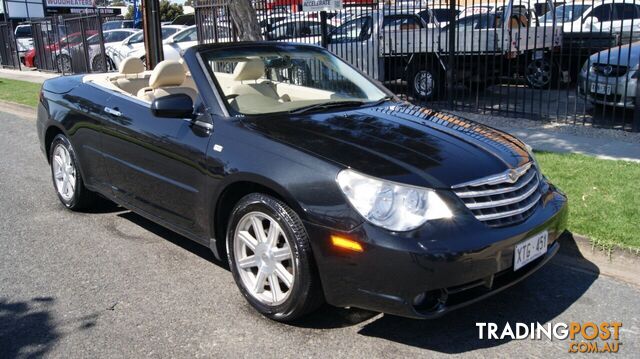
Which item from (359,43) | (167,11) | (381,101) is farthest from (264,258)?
(167,11)

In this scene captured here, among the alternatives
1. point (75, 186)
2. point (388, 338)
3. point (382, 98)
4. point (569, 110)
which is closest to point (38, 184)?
point (75, 186)

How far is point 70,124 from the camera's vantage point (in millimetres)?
5430

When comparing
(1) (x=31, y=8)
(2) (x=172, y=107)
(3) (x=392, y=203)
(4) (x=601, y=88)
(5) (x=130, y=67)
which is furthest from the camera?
(1) (x=31, y=8)

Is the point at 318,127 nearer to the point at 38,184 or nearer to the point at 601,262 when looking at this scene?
the point at 601,262

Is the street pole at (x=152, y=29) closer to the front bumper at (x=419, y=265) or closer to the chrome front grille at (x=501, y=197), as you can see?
the front bumper at (x=419, y=265)

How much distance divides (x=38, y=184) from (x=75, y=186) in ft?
5.48

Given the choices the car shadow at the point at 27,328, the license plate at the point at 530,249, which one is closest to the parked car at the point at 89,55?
the car shadow at the point at 27,328

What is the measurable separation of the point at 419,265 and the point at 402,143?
897 millimetres

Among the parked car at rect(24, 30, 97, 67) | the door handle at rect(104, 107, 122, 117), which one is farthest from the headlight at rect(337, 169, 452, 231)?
the parked car at rect(24, 30, 97, 67)

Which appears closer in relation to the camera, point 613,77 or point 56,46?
point 613,77

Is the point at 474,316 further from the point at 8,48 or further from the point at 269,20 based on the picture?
the point at 8,48

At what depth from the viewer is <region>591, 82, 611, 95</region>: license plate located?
29.0ft

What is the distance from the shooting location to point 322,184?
10.7ft

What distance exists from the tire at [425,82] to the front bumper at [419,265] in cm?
857
